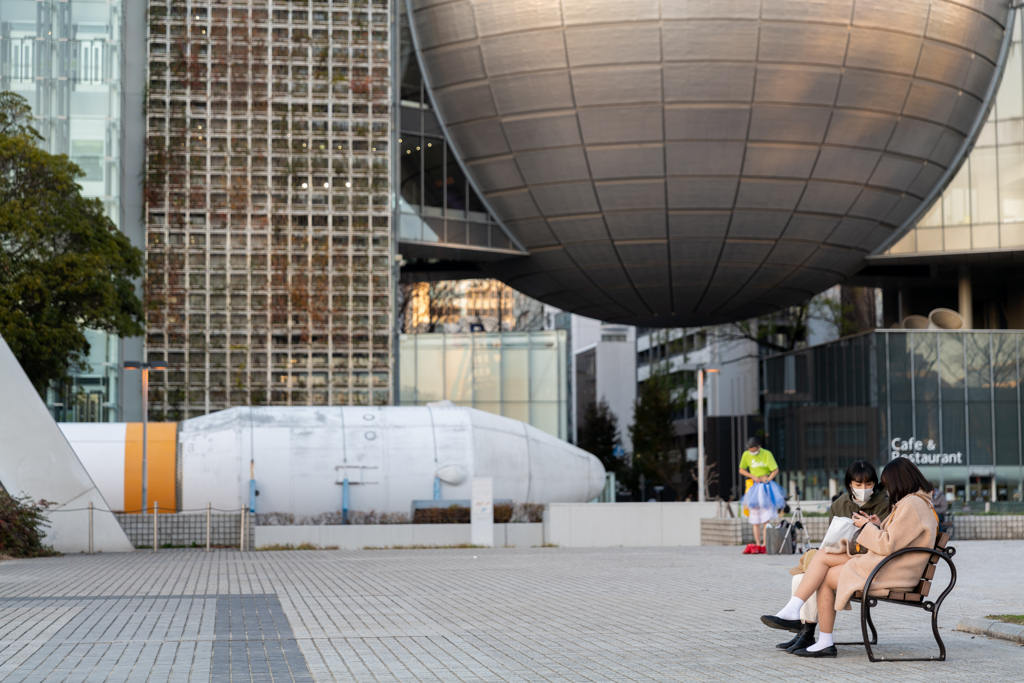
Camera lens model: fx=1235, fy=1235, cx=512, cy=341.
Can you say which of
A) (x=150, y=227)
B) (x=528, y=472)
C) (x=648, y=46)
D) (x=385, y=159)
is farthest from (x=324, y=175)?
(x=528, y=472)

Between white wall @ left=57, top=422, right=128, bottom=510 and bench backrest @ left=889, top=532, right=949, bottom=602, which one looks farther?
white wall @ left=57, top=422, right=128, bottom=510

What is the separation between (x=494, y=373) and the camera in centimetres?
4034

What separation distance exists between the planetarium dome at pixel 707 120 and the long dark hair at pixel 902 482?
28446 millimetres

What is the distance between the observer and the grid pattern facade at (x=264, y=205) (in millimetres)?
36750

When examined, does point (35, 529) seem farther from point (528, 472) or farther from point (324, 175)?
point (324, 175)

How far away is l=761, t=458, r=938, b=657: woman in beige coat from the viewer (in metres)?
8.19

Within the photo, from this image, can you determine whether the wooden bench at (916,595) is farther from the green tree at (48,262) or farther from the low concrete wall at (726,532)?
the green tree at (48,262)

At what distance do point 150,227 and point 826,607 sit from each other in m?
31.6

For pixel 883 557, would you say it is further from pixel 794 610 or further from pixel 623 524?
pixel 623 524

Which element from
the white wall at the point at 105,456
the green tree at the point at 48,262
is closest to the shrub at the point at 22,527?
the white wall at the point at 105,456

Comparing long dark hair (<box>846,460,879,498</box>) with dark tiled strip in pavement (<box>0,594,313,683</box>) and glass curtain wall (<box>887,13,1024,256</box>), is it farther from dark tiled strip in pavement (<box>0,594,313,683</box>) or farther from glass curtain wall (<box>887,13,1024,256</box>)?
glass curtain wall (<box>887,13,1024,256</box>)

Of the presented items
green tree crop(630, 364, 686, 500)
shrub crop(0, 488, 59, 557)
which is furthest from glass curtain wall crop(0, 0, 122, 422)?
green tree crop(630, 364, 686, 500)

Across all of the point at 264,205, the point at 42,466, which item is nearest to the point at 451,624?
the point at 42,466

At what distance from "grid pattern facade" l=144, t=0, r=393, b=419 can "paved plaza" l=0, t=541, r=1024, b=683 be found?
18.6 metres
